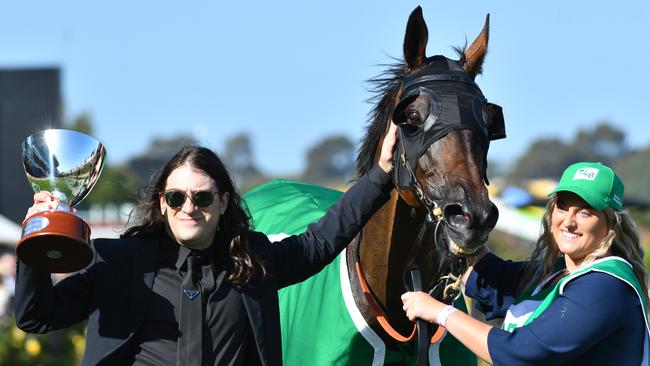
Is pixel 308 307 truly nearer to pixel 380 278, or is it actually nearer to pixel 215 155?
pixel 380 278

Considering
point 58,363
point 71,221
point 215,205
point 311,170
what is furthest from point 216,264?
point 311,170

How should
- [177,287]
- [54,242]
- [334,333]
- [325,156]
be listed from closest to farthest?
1. [54,242]
2. [177,287]
3. [334,333]
4. [325,156]

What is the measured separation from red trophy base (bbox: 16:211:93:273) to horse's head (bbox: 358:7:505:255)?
3.64 ft

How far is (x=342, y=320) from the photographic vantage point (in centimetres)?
371

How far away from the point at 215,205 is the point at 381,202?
631 millimetres

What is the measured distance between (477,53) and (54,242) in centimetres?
171

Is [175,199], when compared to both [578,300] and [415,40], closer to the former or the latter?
[415,40]

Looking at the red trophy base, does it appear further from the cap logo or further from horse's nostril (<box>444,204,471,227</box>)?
the cap logo

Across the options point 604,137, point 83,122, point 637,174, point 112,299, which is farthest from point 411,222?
point 604,137

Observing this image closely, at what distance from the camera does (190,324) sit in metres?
2.99

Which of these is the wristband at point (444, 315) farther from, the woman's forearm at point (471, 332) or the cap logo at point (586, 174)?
the cap logo at point (586, 174)

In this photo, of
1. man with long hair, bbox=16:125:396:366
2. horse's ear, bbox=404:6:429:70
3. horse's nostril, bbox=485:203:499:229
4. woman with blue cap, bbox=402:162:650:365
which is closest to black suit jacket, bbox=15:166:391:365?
man with long hair, bbox=16:125:396:366

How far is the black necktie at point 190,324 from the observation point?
2.96 m

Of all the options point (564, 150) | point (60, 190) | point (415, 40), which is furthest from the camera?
point (564, 150)
